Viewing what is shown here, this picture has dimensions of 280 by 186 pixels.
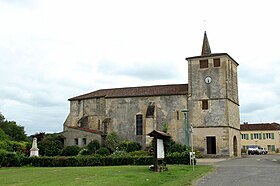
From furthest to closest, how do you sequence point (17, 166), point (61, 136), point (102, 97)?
point (102, 97)
point (61, 136)
point (17, 166)

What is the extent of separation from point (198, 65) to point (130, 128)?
11838 millimetres

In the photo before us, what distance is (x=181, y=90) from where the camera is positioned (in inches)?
1791

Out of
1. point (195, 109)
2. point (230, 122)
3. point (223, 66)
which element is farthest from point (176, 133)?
point (223, 66)

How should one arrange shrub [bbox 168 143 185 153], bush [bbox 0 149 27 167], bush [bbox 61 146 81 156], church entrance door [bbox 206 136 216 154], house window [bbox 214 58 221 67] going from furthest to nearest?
house window [bbox 214 58 221 67] → church entrance door [bbox 206 136 216 154] → bush [bbox 61 146 81 156] → shrub [bbox 168 143 185 153] → bush [bbox 0 149 27 167]

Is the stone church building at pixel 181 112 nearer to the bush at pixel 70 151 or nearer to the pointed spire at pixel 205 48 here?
the pointed spire at pixel 205 48

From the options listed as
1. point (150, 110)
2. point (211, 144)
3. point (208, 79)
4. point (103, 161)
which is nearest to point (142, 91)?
point (150, 110)

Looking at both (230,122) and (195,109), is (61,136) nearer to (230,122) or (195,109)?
(195,109)

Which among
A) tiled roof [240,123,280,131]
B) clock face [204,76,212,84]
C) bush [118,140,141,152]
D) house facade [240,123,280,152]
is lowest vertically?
bush [118,140,141,152]

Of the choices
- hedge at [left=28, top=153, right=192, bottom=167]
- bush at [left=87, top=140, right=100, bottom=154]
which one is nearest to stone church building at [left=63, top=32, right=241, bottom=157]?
bush at [left=87, top=140, right=100, bottom=154]

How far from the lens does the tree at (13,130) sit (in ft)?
214

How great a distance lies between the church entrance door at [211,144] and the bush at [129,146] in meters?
8.42

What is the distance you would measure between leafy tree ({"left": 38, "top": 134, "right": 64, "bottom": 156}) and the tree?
23.1m

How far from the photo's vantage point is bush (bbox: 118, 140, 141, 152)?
43.8 metres

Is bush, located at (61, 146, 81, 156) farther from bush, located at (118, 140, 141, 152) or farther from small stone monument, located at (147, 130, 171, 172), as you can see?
small stone monument, located at (147, 130, 171, 172)
